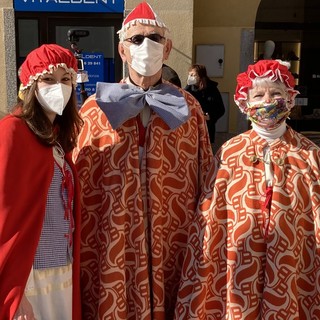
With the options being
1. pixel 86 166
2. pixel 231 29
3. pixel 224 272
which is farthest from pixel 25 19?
pixel 224 272

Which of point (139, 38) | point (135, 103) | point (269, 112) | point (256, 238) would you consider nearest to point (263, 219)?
point (256, 238)

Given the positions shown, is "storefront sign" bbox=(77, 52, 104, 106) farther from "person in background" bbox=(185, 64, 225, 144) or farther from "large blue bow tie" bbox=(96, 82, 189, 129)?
"large blue bow tie" bbox=(96, 82, 189, 129)

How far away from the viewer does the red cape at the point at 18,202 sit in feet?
6.68

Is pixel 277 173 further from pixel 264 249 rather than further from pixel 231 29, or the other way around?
pixel 231 29

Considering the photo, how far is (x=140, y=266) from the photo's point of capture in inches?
94.6

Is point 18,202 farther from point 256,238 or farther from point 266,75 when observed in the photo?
point 266,75

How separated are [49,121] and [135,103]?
1.33ft

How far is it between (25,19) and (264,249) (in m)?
5.68

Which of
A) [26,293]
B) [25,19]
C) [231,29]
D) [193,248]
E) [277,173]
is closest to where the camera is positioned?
[26,293]

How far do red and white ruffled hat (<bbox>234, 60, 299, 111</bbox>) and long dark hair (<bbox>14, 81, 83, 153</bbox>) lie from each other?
0.73 metres

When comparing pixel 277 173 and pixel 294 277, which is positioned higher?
pixel 277 173

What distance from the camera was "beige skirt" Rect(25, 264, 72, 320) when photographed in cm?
216

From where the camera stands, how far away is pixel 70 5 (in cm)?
695

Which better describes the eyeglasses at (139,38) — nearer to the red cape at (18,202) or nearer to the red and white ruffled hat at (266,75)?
the red and white ruffled hat at (266,75)
